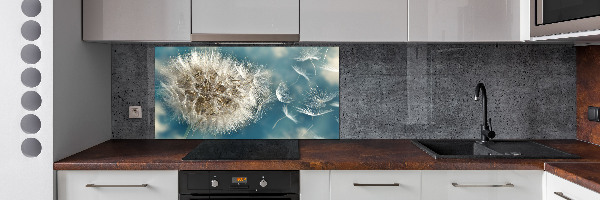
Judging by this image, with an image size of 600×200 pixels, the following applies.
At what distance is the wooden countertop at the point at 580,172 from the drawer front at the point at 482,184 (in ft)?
0.32

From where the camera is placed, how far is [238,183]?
206 centimetres

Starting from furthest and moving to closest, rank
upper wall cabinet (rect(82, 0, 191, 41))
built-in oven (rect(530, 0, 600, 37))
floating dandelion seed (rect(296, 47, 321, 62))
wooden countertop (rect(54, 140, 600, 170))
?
floating dandelion seed (rect(296, 47, 321, 62)), upper wall cabinet (rect(82, 0, 191, 41)), wooden countertop (rect(54, 140, 600, 170)), built-in oven (rect(530, 0, 600, 37))

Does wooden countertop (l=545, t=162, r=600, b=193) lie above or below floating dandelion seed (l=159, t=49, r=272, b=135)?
below

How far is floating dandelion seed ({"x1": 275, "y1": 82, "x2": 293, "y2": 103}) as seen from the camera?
272 cm

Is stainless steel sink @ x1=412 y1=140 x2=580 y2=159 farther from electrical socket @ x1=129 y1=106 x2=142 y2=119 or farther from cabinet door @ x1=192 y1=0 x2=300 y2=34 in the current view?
electrical socket @ x1=129 y1=106 x2=142 y2=119

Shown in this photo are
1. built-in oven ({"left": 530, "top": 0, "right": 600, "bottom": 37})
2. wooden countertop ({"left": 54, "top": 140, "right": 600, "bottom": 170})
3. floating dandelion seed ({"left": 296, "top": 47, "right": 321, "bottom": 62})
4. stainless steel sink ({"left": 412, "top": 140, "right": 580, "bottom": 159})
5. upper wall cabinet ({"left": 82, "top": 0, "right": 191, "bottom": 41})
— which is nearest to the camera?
built-in oven ({"left": 530, "top": 0, "right": 600, "bottom": 37})

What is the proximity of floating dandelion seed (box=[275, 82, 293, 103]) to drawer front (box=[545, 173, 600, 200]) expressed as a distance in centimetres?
133

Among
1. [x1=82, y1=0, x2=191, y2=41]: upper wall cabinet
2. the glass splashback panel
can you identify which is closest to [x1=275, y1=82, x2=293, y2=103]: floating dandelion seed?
the glass splashback panel

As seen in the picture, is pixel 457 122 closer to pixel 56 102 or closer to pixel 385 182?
pixel 385 182

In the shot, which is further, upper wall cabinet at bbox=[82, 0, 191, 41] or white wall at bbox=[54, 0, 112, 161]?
upper wall cabinet at bbox=[82, 0, 191, 41]

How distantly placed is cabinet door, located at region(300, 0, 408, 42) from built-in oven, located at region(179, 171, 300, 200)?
701mm
